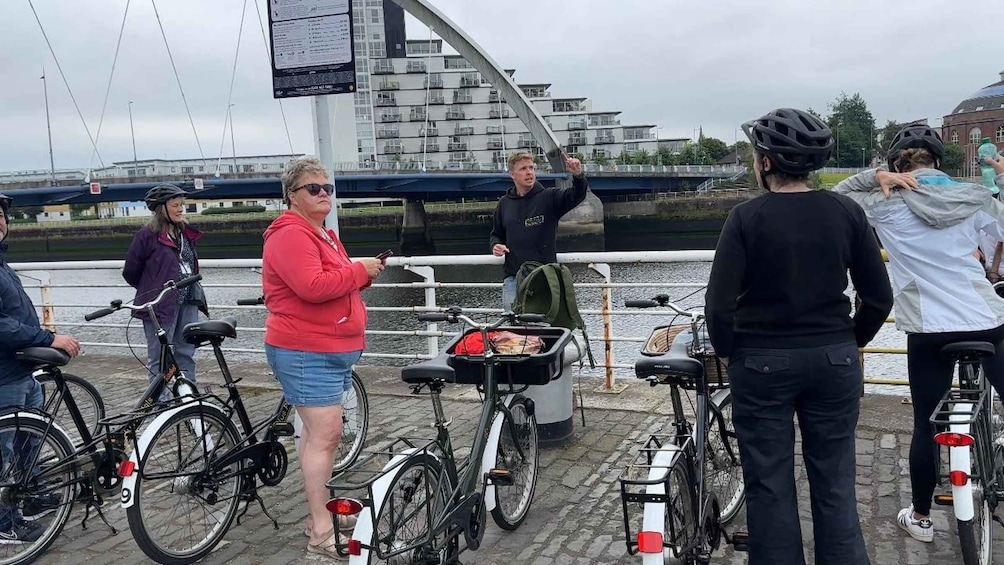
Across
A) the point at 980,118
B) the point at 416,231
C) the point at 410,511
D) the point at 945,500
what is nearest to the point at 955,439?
the point at 945,500

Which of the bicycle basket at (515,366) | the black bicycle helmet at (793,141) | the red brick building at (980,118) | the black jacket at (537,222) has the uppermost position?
the red brick building at (980,118)

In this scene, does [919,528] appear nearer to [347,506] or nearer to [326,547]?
[347,506]

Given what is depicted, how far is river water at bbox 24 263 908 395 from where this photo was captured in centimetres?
1028

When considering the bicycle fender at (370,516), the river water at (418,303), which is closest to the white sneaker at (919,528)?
the bicycle fender at (370,516)

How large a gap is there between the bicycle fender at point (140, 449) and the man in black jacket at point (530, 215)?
220 cm

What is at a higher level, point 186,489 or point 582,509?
point 186,489

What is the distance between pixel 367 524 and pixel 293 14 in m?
3.22

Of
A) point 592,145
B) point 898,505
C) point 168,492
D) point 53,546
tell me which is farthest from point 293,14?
point 592,145

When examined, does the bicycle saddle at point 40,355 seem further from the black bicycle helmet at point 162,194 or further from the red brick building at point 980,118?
the red brick building at point 980,118

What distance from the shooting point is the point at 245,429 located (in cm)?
396

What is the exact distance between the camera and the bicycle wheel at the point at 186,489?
3393 millimetres

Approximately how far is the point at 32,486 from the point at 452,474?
1.94m

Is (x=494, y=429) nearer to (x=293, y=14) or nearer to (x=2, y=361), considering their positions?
(x=2, y=361)

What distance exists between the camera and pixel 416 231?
4891 cm
